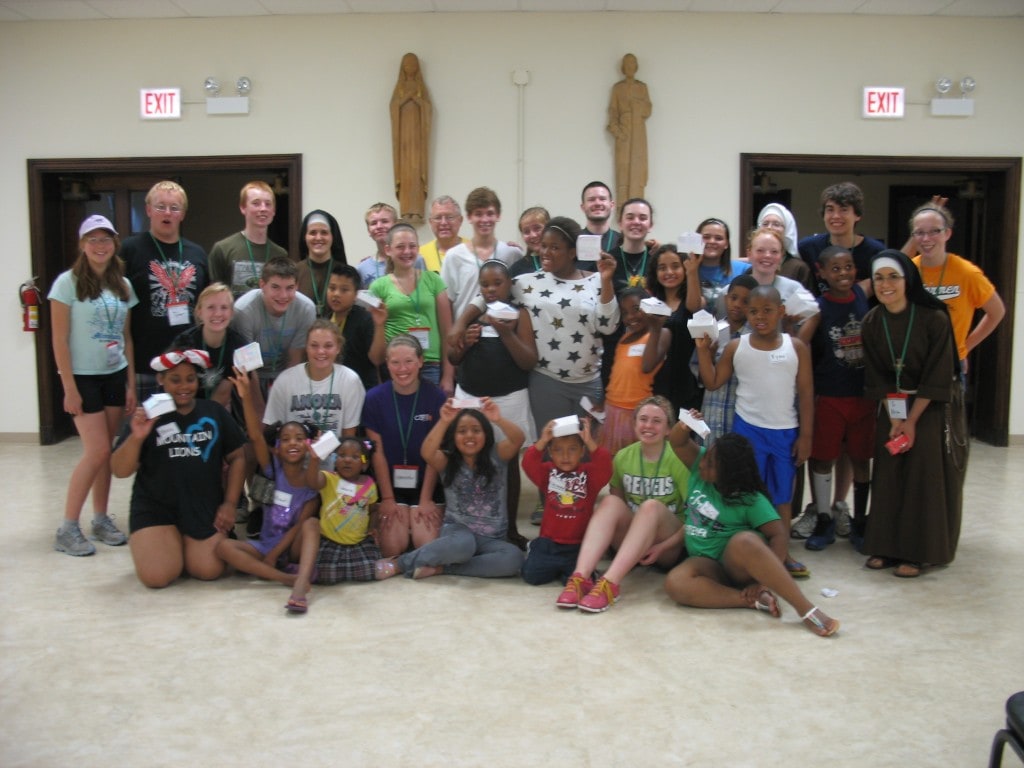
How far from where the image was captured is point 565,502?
3.90 meters

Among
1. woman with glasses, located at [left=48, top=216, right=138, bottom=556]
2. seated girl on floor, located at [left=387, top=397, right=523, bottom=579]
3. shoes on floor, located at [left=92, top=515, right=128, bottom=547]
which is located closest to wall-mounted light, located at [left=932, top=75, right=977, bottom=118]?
seated girl on floor, located at [left=387, top=397, right=523, bottom=579]

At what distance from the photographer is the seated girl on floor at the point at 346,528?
3896 millimetres

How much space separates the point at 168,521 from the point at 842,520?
3.34 metres

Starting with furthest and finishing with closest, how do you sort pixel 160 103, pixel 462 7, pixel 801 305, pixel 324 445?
pixel 160 103 → pixel 462 7 → pixel 801 305 → pixel 324 445

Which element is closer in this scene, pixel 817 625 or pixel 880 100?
pixel 817 625

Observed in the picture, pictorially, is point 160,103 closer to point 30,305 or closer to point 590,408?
point 30,305

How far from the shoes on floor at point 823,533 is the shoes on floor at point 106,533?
344cm

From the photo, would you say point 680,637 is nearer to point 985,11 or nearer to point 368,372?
point 368,372

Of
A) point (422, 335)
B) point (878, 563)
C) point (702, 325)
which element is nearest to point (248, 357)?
point (422, 335)

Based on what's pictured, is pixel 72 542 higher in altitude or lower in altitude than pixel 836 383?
lower

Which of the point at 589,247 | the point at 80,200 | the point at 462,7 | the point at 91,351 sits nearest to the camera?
the point at 589,247

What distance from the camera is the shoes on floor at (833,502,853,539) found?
4.68m

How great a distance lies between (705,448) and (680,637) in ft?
2.94

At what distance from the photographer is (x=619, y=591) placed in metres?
3.78
